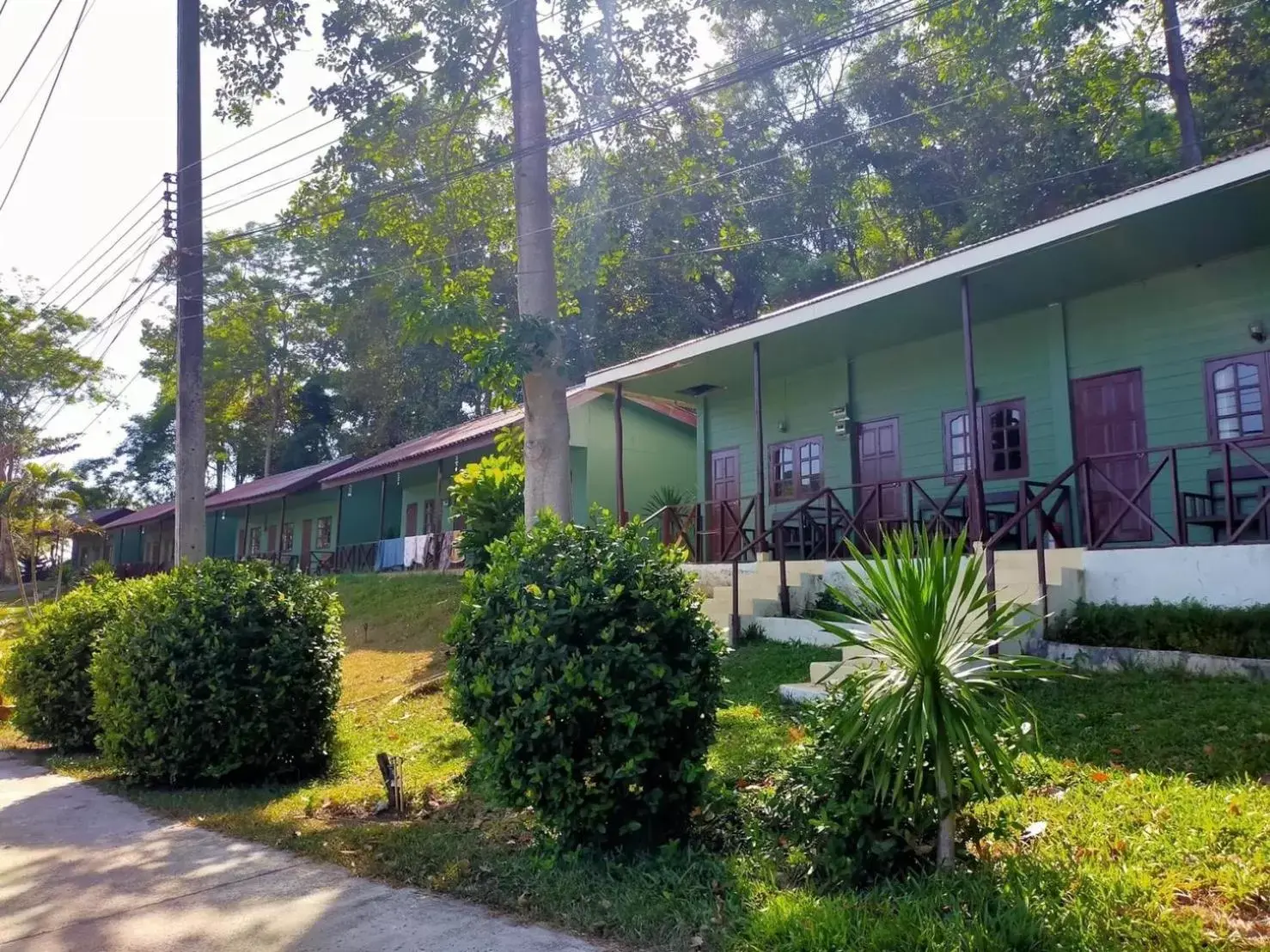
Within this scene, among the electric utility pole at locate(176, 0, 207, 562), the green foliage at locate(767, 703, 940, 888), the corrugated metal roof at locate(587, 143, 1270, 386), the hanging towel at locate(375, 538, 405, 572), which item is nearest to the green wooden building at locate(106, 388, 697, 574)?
the hanging towel at locate(375, 538, 405, 572)

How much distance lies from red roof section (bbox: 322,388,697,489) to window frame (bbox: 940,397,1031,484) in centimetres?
643

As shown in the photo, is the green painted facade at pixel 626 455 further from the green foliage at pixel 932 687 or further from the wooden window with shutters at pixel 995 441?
the green foliage at pixel 932 687

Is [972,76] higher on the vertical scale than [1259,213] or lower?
higher

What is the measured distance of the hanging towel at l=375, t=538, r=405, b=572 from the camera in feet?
87.0

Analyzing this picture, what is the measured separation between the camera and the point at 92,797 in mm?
8289

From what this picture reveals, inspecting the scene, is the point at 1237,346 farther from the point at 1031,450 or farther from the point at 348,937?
the point at 348,937

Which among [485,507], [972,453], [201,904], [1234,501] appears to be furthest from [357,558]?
[201,904]

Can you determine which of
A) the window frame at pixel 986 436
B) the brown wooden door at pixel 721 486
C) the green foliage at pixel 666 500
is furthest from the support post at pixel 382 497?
the window frame at pixel 986 436

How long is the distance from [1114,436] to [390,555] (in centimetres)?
1906

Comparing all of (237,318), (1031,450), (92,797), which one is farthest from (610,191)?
(237,318)

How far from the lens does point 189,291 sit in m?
12.3

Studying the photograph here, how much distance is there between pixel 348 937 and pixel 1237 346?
10628 millimetres

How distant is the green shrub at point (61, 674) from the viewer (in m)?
10.7

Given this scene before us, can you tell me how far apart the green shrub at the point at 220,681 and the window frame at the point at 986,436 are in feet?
26.0
